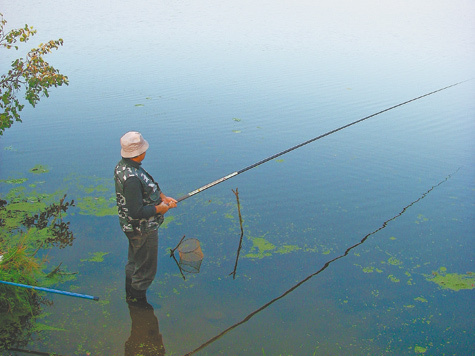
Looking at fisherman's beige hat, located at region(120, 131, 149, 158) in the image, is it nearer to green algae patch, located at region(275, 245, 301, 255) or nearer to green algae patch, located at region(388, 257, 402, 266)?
green algae patch, located at region(275, 245, 301, 255)

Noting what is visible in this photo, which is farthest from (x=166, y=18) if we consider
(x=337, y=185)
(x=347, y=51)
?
(x=337, y=185)

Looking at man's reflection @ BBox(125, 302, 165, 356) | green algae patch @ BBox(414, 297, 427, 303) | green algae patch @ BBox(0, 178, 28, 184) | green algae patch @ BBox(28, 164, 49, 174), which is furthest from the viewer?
green algae patch @ BBox(28, 164, 49, 174)

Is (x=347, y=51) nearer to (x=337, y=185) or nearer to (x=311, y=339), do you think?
(x=337, y=185)

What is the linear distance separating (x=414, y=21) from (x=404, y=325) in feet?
71.8

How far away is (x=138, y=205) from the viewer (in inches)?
133

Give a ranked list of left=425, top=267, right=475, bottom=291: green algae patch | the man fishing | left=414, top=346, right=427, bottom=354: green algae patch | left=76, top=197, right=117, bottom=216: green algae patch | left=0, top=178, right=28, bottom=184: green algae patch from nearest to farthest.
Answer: the man fishing
left=414, top=346, right=427, bottom=354: green algae patch
left=425, top=267, right=475, bottom=291: green algae patch
left=76, top=197, right=117, bottom=216: green algae patch
left=0, top=178, right=28, bottom=184: green algae patch

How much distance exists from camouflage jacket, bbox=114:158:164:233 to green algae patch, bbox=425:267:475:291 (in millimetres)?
2969

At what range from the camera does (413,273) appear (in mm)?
4750

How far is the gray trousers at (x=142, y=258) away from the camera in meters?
3.59

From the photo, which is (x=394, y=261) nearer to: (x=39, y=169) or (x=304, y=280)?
(x=304, y=280)

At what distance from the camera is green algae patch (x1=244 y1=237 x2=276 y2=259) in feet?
16.3

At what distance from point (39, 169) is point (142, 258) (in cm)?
418

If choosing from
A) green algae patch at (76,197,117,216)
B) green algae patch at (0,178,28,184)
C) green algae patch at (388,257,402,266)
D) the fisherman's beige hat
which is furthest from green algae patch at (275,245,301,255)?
green algae patch at (0,178,28,184)

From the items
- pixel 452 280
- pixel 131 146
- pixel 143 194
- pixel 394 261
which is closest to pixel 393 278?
pixel 394 261
